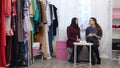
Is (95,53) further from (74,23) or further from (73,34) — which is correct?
(74,23)

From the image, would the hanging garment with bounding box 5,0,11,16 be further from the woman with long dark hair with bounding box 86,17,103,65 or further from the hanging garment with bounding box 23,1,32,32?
the woman with long dark hair with bounding box 86,17,103,65

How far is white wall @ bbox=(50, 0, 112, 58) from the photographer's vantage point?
24.0 feet

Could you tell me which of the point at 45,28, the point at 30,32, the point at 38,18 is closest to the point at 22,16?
the point at 30,32

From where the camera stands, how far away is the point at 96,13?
24.2 feet

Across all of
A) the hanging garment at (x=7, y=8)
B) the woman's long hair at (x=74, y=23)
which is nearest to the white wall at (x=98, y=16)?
the woman's long hair at (x=74, y=23)

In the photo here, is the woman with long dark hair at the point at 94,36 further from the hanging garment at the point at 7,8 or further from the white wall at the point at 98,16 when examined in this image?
the hanging garment at the point at 7,8

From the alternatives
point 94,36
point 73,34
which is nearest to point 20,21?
point 73,34

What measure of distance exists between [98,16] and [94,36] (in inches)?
41.0

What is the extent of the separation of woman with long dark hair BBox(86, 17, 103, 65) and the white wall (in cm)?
65

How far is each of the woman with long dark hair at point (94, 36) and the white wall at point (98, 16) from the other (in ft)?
2.12

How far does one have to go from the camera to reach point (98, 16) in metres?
7.39

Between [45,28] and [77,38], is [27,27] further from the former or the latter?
[77,38]

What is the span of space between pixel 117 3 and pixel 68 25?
1.65 meters

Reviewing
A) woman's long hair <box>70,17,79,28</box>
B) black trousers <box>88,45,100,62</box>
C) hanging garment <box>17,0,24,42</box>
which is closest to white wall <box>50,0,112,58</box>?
woman's long hair <box>70,17,79,28</box>
